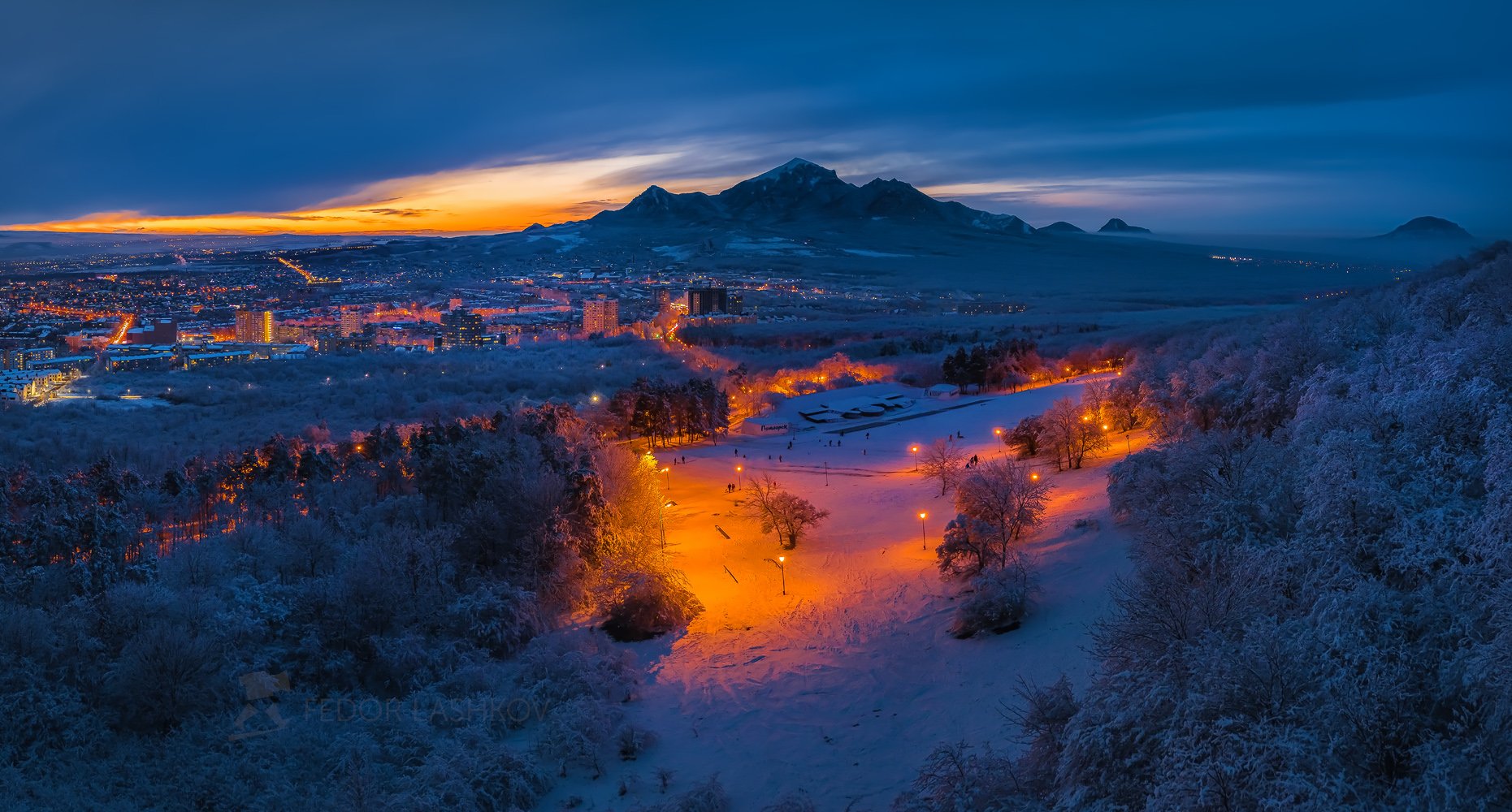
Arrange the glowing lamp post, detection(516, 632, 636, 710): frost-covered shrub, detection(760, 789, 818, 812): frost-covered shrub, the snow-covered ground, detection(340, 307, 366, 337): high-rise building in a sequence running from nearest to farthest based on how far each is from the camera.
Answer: detection(760, 789, 818, 812): frost-covered shrub → the snow-covered ground → detection(516, 632, 636, 710): frost-covered shrub → the glowing lamp post → detection(340, 307, 366, 337): high-rise building

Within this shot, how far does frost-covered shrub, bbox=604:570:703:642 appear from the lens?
16.9 m

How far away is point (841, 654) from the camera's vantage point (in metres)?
15.6

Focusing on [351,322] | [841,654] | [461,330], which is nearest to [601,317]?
[461,330]

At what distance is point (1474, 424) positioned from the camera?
10.6 m

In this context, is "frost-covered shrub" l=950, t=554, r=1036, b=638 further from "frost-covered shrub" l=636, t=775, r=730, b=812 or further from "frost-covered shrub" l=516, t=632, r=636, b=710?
"frost-covered shrub" l=636, t=775, r=730, b=812

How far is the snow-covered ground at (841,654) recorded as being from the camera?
1207 cm

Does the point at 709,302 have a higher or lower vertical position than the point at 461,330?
higher

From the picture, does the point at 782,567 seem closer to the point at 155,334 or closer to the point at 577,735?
the point at 577,735

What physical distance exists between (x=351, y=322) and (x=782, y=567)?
243 ft

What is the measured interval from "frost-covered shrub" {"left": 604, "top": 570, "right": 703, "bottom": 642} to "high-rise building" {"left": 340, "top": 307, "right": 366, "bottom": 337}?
68174 millimetres

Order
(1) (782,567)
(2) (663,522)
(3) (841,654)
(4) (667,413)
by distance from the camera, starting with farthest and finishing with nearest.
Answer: (4) (667,413)
(2) (663,522)
(1) (782,567)
(3) (841,654)

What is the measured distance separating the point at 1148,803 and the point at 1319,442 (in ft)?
25.7

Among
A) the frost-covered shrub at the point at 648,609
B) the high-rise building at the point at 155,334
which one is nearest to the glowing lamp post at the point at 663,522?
the frost-covered shrub at the point at 648,609

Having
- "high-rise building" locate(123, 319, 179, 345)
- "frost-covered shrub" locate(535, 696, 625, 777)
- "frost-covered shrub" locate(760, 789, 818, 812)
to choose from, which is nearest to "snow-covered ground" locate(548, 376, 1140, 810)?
"frost-covered shrub" locate(760, 789, 818, 812)
